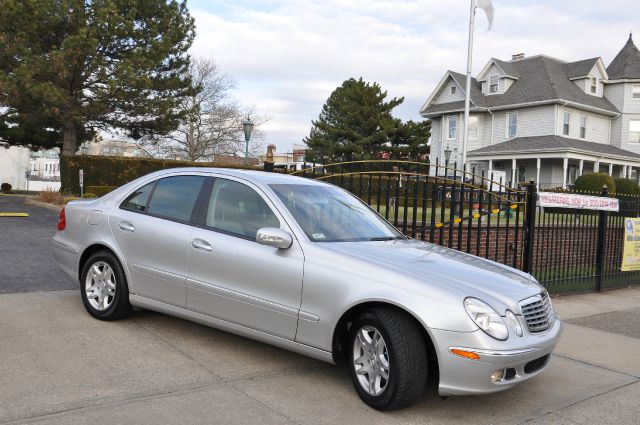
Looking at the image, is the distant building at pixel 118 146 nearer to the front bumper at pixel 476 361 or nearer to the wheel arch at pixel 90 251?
the wheel arch at pixel 90 251

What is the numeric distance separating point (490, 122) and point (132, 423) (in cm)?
3644

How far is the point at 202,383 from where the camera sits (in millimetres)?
4258

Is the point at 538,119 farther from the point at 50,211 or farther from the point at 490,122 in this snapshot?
the point at 50,211

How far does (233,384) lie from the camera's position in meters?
4.29

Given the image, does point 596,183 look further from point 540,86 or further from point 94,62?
point 94,62

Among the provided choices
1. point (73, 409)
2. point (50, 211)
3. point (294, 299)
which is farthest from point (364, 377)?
point (50, 211)

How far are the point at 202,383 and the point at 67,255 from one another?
8.49 ft

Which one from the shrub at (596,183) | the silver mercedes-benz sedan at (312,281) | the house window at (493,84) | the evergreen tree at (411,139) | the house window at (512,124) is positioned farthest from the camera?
the evergreen tree at (411,139)

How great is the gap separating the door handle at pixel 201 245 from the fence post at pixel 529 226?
5.64 metres

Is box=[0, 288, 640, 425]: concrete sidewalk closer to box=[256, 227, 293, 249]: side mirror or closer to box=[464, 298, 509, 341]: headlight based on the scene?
box=[464, 298, 509, 341]: headlight

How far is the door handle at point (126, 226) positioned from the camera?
5.44 metres

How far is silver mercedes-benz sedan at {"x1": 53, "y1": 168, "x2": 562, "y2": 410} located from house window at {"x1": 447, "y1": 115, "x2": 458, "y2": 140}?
33.4 metres

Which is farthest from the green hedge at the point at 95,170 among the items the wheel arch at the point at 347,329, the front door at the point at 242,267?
the wheel arch at the point at 347,329

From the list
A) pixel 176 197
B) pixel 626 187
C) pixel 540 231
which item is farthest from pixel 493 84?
pixel 176 197
